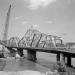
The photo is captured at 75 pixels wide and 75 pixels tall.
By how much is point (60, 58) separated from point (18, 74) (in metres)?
29.7

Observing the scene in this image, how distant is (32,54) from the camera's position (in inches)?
4146

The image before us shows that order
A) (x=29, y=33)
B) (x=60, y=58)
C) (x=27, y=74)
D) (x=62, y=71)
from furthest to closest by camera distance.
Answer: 1. (x=29, y=33)
2. (x=60, y=58)
3. (x=27, y=74)
4. (x=62, y=71)

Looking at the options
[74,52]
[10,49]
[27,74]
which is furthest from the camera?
[10,49]

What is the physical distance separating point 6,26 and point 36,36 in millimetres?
44191

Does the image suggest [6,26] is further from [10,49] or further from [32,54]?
[32,54]

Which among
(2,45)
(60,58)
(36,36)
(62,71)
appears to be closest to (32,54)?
(36,36)

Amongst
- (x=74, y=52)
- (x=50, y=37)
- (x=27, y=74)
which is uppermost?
(x=50, y=37)

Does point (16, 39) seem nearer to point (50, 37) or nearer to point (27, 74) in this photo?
point (50, 37)

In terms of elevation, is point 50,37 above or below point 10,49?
above

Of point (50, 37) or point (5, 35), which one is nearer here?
point (50, 37)

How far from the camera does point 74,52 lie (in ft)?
174

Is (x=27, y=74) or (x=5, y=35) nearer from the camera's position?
(x=27, y=74)

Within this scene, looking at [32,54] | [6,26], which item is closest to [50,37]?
[32,54]

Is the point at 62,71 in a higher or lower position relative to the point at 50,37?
lower
